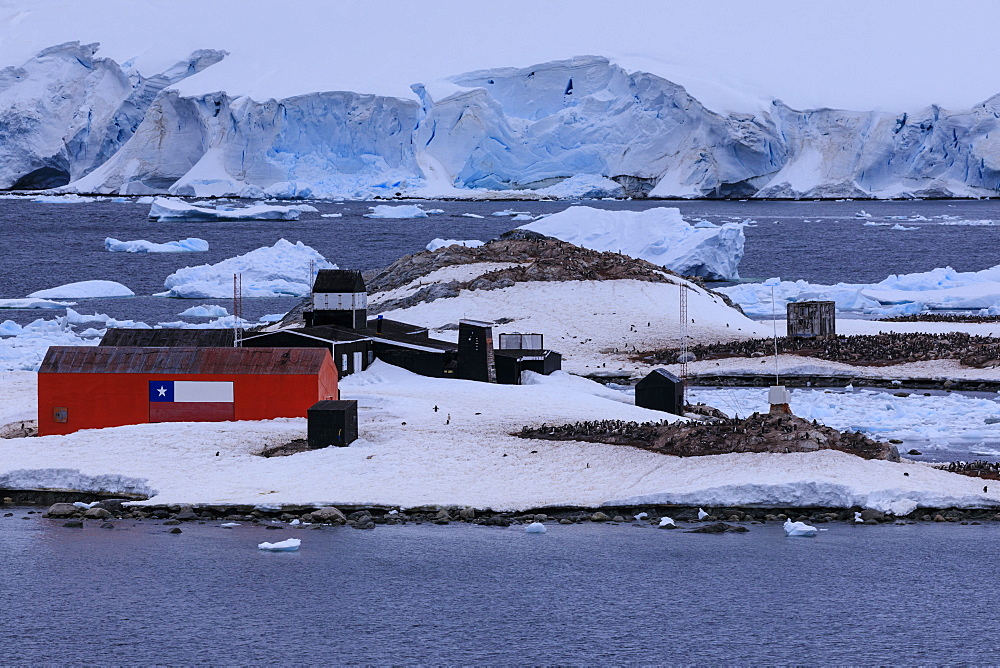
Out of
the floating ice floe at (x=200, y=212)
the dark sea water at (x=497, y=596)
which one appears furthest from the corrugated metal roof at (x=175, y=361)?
the floating ice floe at (x=200, y=212)

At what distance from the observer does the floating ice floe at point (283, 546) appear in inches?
786

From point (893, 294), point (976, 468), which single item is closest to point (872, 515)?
point (976, 468)

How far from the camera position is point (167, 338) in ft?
111

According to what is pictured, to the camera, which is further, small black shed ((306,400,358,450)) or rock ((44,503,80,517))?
small black shed ((306,400,358,450))

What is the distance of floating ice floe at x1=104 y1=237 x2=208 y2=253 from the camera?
275 feet

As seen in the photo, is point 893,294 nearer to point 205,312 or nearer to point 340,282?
point 205,312

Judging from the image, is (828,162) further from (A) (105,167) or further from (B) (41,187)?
(B) (41,187)

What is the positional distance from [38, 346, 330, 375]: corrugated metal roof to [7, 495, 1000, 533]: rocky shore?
588 cm

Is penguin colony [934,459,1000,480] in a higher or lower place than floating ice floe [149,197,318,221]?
→ lower

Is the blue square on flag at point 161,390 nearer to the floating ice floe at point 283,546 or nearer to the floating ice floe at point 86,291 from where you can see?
the floating ice floe at point 283,546

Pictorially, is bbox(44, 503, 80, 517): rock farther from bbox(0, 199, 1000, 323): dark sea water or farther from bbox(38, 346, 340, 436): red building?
bbox(0, 199, 1000, 323): dark sea water

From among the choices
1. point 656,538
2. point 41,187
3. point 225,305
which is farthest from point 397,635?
point 41,187

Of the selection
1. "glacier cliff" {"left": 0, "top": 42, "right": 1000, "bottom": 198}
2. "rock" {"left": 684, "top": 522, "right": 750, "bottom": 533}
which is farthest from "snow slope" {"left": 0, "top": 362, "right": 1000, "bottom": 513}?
"glacier cliff" {"left": 0, "top": 42, "right": 1000, "bottom": 198}

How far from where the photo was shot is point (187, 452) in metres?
25.7
